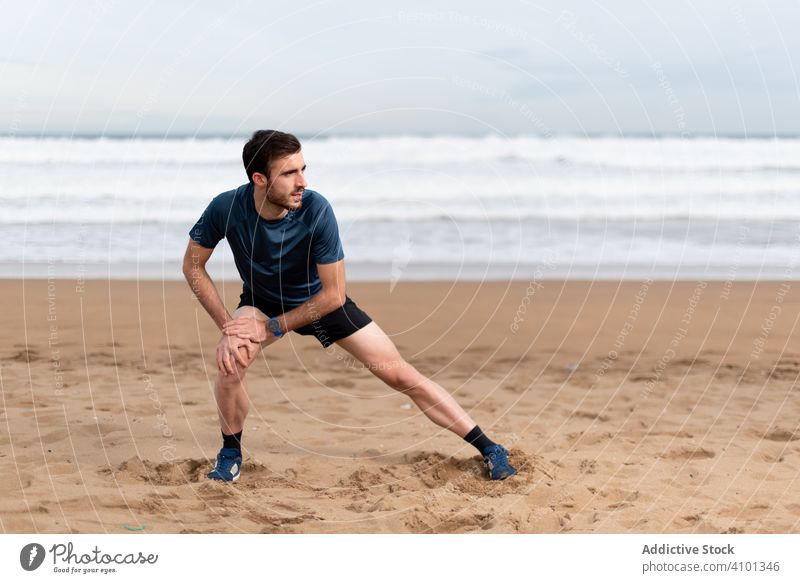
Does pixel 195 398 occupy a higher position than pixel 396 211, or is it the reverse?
pixel 396 211

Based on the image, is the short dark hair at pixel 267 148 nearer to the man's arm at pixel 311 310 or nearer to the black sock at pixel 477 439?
the man's arm at pixel 311 310

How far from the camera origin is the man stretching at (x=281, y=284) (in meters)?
5.43

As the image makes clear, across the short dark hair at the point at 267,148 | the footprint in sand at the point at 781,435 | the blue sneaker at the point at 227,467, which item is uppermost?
the short dark hair at the point at 267,148

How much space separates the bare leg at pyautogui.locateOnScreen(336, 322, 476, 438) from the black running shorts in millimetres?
51

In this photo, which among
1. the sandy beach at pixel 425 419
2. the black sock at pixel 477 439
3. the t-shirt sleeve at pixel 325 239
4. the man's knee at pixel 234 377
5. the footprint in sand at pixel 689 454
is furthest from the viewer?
the footprint in sand at pixel 689 454

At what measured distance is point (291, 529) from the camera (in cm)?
530

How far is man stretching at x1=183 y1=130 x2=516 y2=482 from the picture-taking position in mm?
5430

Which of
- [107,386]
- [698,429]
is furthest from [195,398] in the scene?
[698,429]

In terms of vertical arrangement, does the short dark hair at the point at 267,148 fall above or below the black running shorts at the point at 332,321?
above

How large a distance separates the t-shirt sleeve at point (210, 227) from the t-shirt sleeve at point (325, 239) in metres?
0.65

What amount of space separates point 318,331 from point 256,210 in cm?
83

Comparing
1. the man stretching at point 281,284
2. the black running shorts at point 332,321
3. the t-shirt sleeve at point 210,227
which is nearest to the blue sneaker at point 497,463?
the man stretching at point 281,284

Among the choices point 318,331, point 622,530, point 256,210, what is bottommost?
point 622,530

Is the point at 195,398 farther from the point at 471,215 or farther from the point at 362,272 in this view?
the point at 471,215
